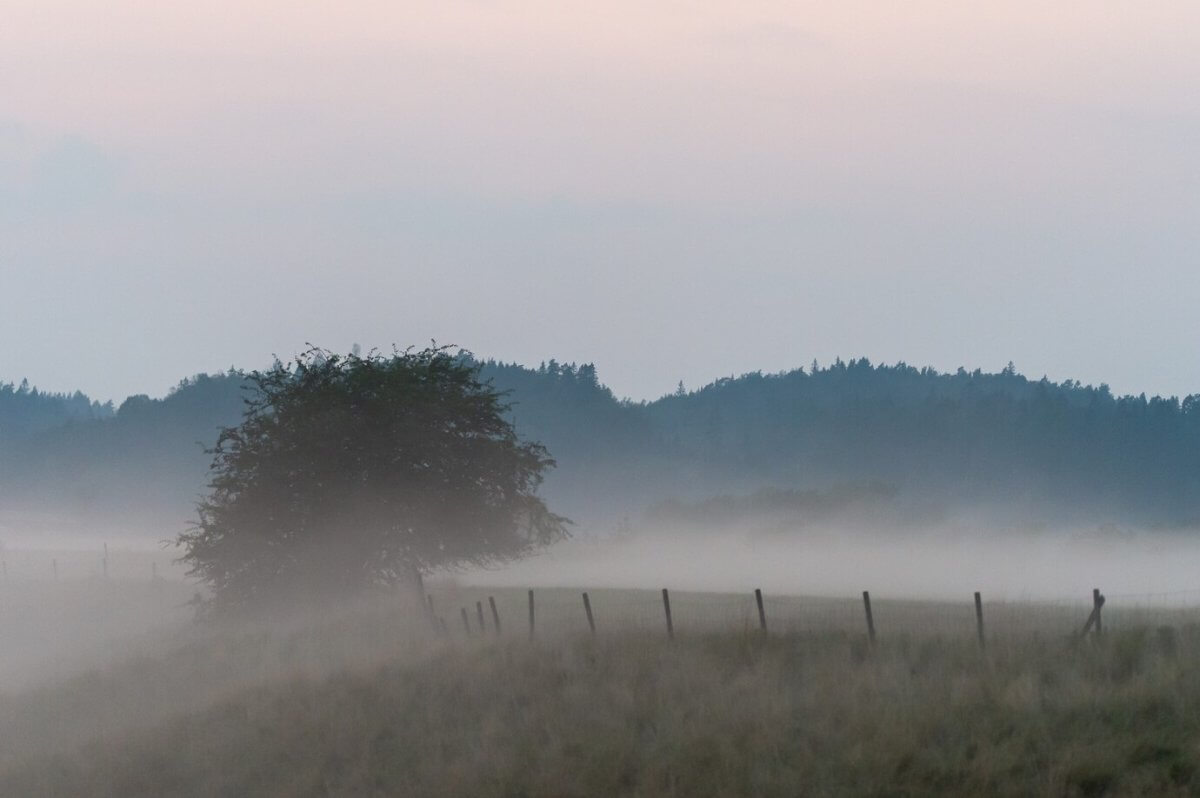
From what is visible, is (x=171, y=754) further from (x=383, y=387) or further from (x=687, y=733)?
(x=383, y=387)

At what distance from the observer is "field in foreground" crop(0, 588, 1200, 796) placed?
18.6 metres

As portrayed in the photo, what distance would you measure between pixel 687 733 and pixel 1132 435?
186m

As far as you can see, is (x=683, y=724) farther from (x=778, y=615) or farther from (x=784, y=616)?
(x=778, y=615)

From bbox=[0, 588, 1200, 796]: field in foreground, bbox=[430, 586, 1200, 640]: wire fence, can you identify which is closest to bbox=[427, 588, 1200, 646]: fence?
bbox=[430, 586, 1200, 640]: wire fence

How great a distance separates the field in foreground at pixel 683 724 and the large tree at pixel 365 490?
16564 millimetres

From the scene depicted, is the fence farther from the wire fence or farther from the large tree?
the large tree

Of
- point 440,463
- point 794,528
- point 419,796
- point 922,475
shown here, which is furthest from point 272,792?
point 922,475

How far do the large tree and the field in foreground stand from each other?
16.6 meters

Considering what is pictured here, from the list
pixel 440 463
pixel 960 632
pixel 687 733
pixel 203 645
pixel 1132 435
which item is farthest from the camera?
pixel 1132 435

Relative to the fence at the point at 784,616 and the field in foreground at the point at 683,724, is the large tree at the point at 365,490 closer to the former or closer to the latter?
the fence at the point at 784,616

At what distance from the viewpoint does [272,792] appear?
22.6 m

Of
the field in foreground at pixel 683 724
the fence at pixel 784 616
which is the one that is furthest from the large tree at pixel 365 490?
the field in foreground at pixel 683 724

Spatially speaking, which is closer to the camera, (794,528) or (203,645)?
(203,645)

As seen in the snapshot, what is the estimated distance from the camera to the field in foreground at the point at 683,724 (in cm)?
1859
